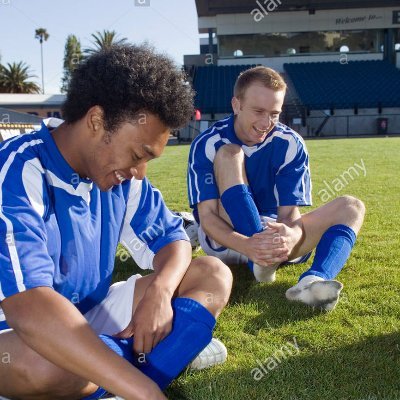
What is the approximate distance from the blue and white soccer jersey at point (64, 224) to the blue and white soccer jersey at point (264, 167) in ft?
3.39

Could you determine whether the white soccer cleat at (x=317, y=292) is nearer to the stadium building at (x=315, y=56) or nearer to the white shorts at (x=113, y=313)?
the white shorts at (x=113, y=313)

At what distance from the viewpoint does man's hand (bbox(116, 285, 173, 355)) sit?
166 centimetres

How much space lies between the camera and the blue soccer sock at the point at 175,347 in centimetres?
163

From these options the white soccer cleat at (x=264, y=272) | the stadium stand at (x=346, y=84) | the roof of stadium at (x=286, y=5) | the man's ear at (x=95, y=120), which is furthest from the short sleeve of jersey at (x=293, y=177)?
the roof of stadium at (x=286, y=5)

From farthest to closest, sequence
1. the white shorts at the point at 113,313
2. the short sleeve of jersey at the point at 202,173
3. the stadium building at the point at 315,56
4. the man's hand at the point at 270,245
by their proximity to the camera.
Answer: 1. the stadium building at the point at 315,56
2. the short sleeve of jersey at the point at 202,173
3. the man's hand at the point at 270,245
4. the white shorts at the point at 113,313

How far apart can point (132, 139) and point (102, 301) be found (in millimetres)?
656

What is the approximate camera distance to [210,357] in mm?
2018

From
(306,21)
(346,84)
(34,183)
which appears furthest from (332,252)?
(306,21)

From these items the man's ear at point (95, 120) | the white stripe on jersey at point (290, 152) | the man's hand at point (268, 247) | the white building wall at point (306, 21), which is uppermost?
the white building wall at point (306, 21)

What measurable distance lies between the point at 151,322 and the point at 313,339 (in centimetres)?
88

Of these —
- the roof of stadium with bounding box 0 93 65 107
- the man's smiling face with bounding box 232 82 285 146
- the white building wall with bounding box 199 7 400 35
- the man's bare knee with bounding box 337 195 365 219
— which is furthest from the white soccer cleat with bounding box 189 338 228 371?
the roof of stadium with bounding box 0 93 65 107

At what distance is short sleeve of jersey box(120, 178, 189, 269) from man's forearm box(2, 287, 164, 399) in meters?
0.67

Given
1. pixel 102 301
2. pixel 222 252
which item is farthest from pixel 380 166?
pixel 102 301

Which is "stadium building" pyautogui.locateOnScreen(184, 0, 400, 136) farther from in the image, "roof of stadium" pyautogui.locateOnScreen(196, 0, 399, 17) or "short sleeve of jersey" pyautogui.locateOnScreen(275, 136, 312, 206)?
"short sleeve of jersey" pyautogui.locateOnScreen(275, 136, 312, 206)
